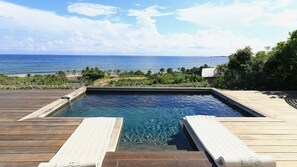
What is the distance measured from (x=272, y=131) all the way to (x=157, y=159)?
236 centimetres

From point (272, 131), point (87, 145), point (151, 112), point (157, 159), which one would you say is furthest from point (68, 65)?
point (157, 159)

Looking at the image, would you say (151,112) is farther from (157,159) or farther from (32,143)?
(32,143)

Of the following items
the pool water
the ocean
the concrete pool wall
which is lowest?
the pool water

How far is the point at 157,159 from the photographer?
112 inches

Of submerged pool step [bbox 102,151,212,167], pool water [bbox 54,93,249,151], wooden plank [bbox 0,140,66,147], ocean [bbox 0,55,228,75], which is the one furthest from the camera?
ocean [bbox 0,55,228,75]

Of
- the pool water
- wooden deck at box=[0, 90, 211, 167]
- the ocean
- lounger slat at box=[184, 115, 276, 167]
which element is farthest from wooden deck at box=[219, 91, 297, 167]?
the ocean

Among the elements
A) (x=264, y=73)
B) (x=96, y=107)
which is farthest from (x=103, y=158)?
(x=264, y=73)

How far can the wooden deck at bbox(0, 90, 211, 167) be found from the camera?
275 cm

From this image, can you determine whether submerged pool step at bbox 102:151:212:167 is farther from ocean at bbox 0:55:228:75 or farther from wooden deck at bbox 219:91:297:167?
ocean at bbox 0:55:228:75

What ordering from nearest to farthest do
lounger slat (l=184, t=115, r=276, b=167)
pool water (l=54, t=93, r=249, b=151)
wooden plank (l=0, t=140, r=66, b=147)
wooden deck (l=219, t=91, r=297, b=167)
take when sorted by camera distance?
lounger slat (l=184, t=115, r=276, b=167) → wooden deck (l=219, t=91, r=297, b=167) → wooden plank (l=0, t=140, r=66, b=147) → pool water (l=54, t=93, r=249, b=151)

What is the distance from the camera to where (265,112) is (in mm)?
5234

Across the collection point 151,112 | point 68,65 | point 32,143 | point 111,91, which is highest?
point 68,65

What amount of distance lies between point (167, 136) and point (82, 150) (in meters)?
1.90

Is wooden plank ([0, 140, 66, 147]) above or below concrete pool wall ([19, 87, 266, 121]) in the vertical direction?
below
